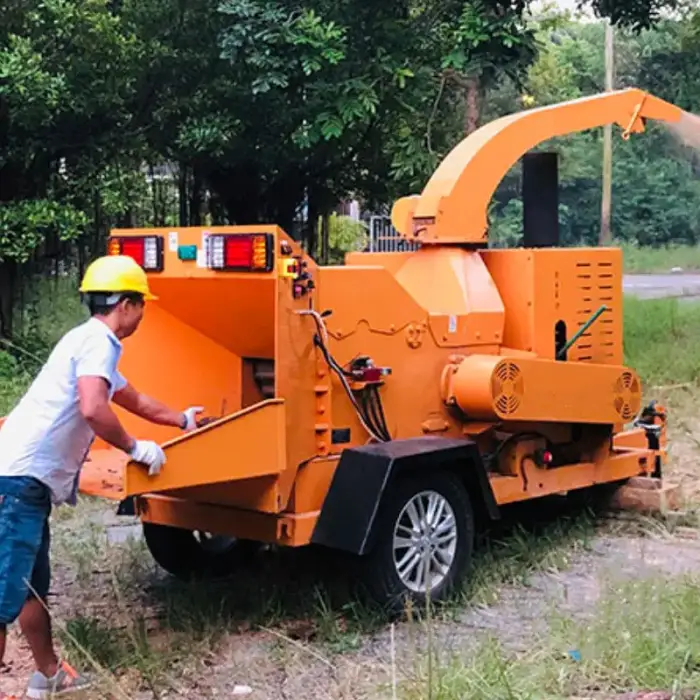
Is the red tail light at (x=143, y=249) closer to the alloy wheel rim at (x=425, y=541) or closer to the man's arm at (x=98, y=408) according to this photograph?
the man's arm at (x=98, y=408)

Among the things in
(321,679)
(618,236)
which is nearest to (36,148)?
(321,679)

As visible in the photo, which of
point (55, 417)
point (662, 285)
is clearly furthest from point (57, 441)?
point (662, 285)

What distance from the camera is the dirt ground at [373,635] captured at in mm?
4949

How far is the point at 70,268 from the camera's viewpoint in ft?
49.0

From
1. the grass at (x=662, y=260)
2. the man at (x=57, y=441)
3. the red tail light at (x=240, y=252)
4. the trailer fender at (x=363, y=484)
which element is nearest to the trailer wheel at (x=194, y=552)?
the trailer fender at (x=363, y=484)

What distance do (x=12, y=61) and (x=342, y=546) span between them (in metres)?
7.63

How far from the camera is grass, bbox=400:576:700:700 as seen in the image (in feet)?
13.6

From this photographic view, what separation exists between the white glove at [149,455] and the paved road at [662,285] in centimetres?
1986

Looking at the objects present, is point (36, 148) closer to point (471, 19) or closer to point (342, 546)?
point (471, 19)

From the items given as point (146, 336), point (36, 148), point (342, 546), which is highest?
point (36, 148)

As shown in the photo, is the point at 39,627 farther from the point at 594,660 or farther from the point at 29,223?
the point at 29,223

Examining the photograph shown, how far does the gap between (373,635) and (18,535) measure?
174 cm

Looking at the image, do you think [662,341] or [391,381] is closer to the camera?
[391,381]

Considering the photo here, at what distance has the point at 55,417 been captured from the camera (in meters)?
4.75
